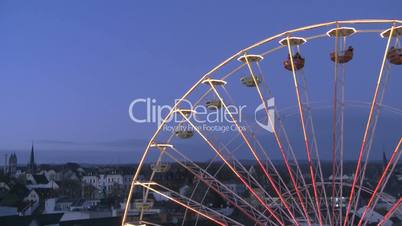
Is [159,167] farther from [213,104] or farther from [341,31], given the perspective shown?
[341,31]

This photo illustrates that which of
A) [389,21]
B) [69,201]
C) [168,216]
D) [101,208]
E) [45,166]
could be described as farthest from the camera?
[45,166]

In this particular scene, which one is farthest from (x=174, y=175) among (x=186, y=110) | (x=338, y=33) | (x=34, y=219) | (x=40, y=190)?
(x=338, y=33)

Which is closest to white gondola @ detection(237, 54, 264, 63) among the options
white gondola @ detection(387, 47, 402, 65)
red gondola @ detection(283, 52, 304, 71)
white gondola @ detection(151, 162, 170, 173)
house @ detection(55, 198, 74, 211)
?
red gondola @ detection(283, 52, 304, 71)

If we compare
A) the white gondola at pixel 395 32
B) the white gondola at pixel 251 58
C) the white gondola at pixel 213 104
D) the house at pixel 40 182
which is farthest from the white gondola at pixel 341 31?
the house at pixel 40 182

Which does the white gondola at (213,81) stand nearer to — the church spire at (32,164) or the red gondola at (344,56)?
the red gondola at (344,56)

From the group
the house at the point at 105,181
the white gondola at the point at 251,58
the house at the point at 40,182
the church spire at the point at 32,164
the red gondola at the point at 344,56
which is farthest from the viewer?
the church spire at the point at 32,164

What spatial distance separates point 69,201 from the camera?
137 ft

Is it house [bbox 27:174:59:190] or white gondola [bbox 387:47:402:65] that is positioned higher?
white gondola [bbox 387:47:402:65]

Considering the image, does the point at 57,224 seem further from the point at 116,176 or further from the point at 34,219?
the point at 116,176

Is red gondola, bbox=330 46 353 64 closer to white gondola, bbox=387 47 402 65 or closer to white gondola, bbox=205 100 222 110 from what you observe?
white gondola, bbox=387 47 402 65

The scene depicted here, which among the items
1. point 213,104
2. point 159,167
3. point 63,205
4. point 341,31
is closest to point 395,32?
point 341,31

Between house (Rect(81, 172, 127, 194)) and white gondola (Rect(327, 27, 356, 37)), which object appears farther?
house (Rect(81, 172, 127, 194))

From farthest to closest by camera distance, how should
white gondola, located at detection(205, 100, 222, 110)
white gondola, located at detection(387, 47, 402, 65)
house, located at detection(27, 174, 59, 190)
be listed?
house, located at detection(27, 174, 59, 190), white gondola, located at detection(205, 100, 222, 110), white gondola, located at detection(387, 47, 402, 65)

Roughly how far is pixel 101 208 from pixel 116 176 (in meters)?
15.8
